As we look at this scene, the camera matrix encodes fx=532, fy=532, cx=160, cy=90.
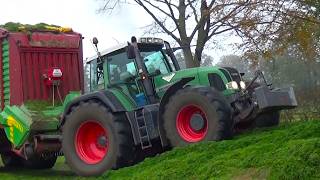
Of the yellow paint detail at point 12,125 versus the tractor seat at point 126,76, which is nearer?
the tractor seat at point 126,76

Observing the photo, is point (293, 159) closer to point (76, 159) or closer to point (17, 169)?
point (76, 159)

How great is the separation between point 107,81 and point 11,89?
2.44m

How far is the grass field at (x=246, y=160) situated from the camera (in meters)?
5.59

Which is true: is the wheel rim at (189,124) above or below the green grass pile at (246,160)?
above

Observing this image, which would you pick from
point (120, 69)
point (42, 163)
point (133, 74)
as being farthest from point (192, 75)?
point (42, 163)

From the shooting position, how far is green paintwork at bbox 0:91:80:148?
408 inches

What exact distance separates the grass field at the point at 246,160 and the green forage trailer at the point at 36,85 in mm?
2627

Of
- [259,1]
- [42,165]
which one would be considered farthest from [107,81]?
[259,1]

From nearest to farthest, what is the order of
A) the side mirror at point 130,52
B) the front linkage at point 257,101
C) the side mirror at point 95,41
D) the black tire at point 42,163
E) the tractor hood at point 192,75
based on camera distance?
1. the front linkage at point 257,101
2. the tractor hood at point 192,75
3. the side mirror at point 130,52
4. the side mirror at point 95,41
5. the black tire at point 42,163

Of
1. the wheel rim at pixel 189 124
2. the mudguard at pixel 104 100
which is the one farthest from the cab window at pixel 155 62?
the wheel rim at pixel 189 124

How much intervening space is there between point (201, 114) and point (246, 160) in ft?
7.37

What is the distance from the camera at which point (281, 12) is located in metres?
15.1

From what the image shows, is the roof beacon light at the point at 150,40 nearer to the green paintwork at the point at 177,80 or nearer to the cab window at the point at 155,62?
the cab window at the point at 155,62

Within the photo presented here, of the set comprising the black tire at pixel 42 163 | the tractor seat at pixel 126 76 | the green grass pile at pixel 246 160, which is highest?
the tractor seat at pixel 126 76
